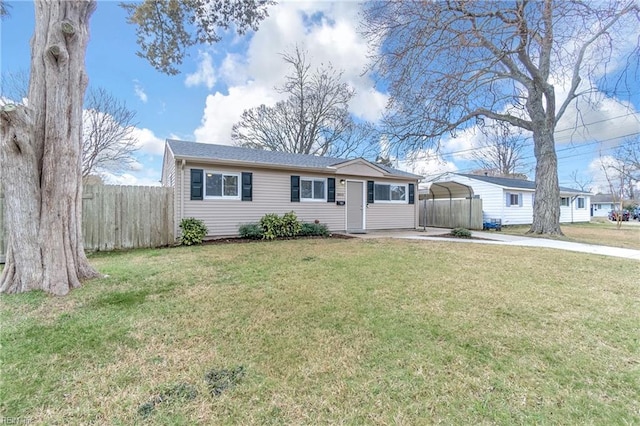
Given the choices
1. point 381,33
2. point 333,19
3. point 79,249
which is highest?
point 333,19

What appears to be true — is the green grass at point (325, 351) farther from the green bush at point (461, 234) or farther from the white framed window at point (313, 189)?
the white framed window at point (313, 189)

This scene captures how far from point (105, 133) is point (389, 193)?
15.7m

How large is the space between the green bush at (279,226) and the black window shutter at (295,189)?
0.62 metres

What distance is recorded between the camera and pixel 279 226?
9773 mm

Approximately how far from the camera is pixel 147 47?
6.94 meters

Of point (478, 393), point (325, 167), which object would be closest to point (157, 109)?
point (325, 167)

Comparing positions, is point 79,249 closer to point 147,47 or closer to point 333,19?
point 147,47

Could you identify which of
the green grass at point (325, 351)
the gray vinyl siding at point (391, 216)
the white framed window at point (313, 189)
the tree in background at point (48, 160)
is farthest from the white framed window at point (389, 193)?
the tree in background at point (48, 160)

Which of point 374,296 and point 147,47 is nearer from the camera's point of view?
point 374,296

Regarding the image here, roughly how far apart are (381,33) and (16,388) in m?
8.06

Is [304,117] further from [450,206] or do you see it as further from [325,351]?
[325,351]

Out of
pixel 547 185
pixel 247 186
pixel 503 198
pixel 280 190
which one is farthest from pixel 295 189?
pixel 503 198

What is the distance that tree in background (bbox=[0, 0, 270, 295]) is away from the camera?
144 inches

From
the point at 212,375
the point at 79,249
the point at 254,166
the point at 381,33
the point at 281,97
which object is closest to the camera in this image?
the point at 212,375
